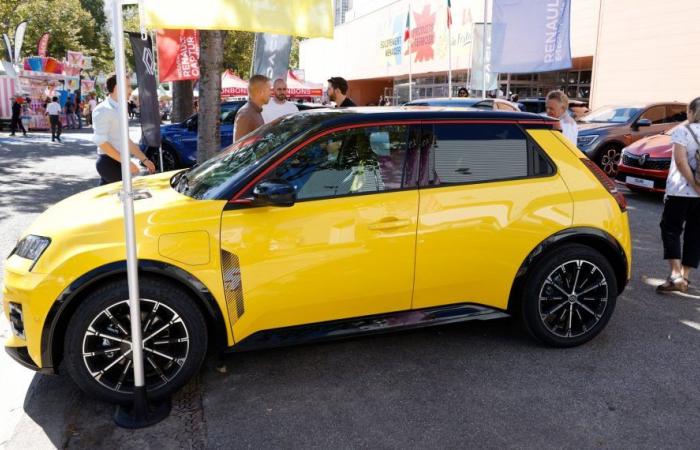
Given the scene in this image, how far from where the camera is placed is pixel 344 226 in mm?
3527

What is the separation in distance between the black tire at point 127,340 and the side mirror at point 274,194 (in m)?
0.69

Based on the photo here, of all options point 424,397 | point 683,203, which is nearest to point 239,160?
point 424,397

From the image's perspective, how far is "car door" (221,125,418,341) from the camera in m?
3.38

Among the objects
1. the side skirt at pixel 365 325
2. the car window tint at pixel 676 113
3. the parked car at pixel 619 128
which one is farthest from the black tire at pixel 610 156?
the side skirt at pixel 365 325

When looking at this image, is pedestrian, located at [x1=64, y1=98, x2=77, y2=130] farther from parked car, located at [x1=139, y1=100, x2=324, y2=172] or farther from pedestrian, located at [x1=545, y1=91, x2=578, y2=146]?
pedestrian, located at [x1=545, y1=91, x2=578, y2=146]

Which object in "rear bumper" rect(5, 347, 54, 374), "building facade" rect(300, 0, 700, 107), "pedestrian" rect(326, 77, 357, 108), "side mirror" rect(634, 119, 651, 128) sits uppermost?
"building facade" rect(300, 0, 700, 107)

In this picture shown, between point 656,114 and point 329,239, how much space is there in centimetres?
1169

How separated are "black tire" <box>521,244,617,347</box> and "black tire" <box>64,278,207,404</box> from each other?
88.1 inches

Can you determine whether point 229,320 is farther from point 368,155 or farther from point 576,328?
point 576,328

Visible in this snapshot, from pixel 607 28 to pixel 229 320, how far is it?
20536 mm

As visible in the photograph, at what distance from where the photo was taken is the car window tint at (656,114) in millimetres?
12609

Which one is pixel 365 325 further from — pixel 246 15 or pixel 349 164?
pixel 246 15

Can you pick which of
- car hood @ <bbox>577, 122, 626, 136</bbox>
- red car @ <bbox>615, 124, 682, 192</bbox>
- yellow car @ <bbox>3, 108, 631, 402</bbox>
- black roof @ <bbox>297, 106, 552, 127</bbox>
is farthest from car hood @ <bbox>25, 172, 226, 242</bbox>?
car hood @ <bbox>577, 122, 626, 136</bbox>

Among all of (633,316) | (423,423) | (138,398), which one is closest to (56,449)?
(138,398)
